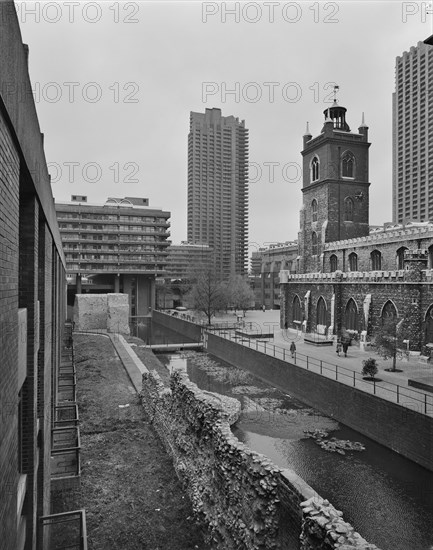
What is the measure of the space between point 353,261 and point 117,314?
85.9 feet

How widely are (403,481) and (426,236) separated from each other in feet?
68.1

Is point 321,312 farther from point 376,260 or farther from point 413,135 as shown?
point 413,135

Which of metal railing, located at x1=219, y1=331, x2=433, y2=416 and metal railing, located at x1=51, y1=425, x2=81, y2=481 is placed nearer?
metal railing, located at x1=51, y1=425, x2=81, y2=481

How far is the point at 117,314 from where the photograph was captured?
46.9 metres

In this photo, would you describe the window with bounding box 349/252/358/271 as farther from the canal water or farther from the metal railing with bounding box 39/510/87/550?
the metal railing with bounding box 39/510/87/550

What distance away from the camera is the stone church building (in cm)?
2669

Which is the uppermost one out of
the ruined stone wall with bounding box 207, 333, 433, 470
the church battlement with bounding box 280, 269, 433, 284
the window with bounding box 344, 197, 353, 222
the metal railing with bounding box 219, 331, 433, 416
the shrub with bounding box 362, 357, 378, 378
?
the window with bounding box 344, 197, 353, 222

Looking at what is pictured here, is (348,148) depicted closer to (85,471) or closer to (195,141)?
(85,471)

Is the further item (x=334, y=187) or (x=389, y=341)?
(x=334, y=187)

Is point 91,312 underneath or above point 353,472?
above

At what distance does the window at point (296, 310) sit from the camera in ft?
142

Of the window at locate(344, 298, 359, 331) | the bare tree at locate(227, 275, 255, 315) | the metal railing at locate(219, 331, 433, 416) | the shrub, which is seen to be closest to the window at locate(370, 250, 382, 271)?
the window at locate(344, 298, 359, 331)

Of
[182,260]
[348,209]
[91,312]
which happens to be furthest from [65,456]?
[182,260]

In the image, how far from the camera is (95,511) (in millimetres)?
10125
